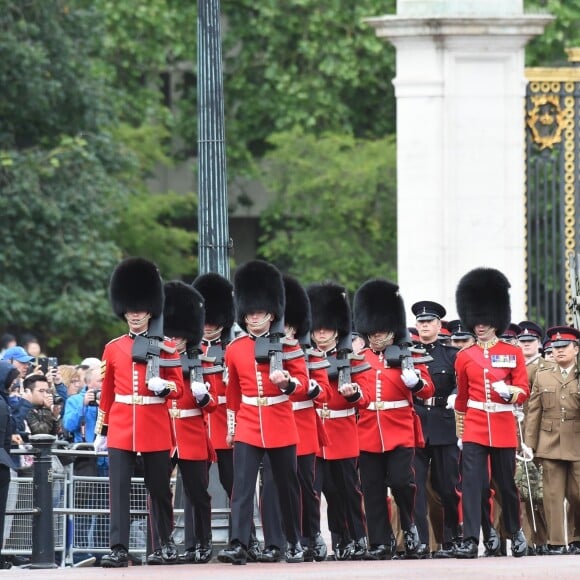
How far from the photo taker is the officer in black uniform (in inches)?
561

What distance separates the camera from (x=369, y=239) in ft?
96.7

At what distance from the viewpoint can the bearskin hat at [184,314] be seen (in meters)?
13.3

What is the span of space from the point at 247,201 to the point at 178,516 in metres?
21.3

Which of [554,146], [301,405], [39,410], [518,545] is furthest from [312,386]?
[554,146]

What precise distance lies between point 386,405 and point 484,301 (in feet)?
3.04

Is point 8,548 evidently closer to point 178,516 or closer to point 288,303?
Answer: point 178,516

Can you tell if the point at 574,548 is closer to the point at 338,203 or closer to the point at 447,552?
the point at 447,552

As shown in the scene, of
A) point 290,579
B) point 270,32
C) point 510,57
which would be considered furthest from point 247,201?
point 290,579

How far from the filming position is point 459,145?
19.1m

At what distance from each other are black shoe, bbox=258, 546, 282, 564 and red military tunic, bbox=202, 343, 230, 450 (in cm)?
74

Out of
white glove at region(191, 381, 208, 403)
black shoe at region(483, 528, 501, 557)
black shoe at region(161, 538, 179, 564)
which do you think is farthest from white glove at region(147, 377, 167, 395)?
black shoe at region(483, 528, 501, 557)

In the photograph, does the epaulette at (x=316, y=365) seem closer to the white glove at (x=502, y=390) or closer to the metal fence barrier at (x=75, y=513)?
the white glove at (x=502, y=390)

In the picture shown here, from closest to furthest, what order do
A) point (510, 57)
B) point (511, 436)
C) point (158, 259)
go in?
point (511, 436)
point (510, 57)
point (158, 259)

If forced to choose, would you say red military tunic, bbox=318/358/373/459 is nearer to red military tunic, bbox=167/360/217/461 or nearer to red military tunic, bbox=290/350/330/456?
red military tunic, bbox=290/350/330/456
